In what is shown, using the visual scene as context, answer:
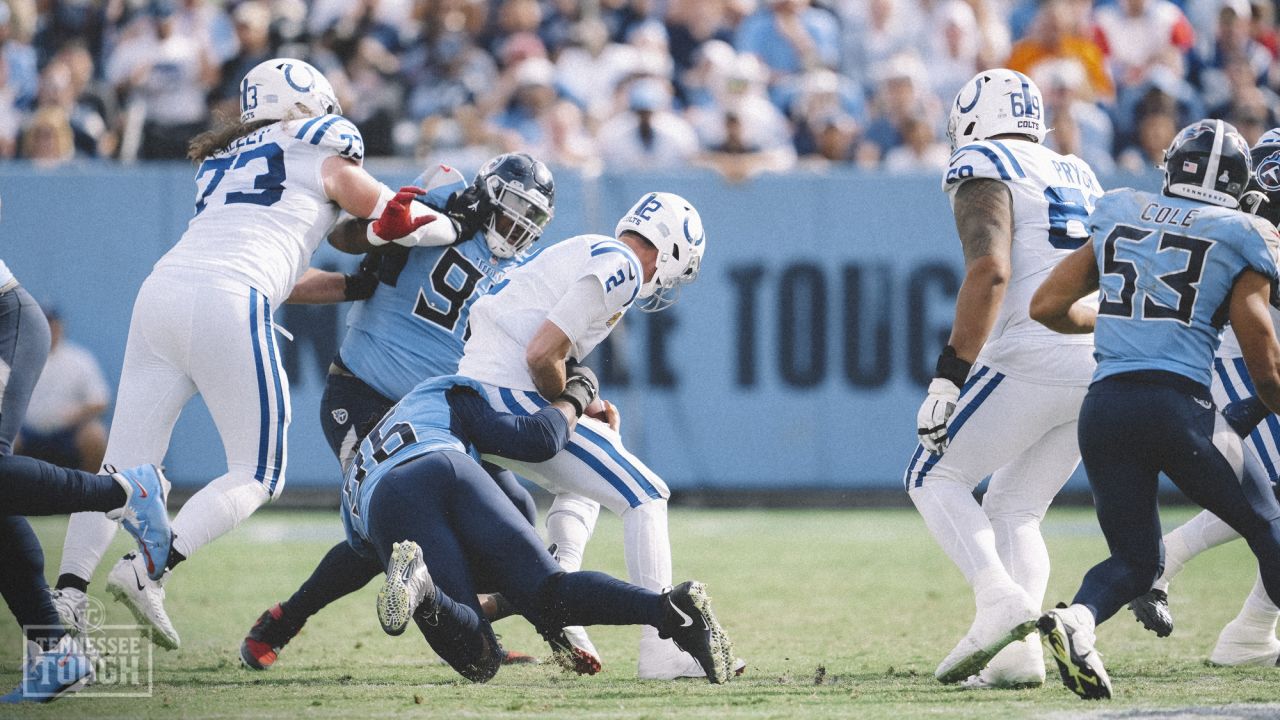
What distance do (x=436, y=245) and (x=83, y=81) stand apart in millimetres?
8165

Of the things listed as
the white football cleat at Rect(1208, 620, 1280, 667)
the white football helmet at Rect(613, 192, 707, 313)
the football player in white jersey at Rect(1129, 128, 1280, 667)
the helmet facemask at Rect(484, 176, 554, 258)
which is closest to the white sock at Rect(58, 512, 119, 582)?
the helmet facemask at Rect(484, 176, 554, 258)

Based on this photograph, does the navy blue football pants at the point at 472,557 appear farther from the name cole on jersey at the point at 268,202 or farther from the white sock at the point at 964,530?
the name cole on jersey at the point at 268,202

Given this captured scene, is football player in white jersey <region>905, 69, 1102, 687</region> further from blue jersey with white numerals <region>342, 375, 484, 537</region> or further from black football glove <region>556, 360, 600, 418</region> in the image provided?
blue jersey with white numerals <region>342, 375, 484, 537</region>

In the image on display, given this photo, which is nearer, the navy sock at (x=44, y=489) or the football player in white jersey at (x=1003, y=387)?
the navy sock at (x=44, y=489)

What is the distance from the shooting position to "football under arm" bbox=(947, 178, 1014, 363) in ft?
16.8

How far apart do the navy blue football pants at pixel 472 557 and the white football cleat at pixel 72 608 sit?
114 cm

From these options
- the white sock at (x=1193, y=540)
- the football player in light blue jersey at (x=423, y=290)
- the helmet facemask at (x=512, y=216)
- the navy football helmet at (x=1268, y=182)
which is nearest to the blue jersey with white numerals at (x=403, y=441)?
the football player in light blue jersey at (x=423, y=290)

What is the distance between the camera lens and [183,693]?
5.07 metres

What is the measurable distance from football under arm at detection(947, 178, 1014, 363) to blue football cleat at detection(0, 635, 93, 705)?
2851mm

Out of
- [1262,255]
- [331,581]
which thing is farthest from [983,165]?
[331,581]

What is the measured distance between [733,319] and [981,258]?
6.16m

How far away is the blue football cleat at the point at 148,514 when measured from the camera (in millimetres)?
5113

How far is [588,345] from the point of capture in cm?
554

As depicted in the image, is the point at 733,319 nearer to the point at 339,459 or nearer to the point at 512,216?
the point at 512,216
